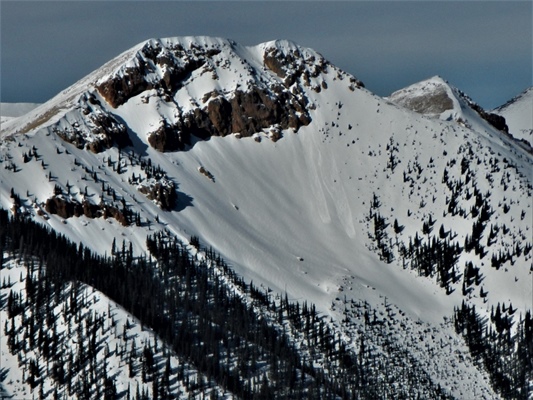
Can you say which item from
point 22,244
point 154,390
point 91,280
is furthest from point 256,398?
point 22,244

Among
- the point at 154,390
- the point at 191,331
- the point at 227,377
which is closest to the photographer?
the point at 154,390

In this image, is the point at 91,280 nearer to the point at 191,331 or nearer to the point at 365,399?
the point at 191,331

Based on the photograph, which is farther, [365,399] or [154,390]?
[365,399]

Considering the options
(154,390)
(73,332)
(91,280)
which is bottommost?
(154,390)

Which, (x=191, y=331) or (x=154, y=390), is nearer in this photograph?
(x=154, y=390)

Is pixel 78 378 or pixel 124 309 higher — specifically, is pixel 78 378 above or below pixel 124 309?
below

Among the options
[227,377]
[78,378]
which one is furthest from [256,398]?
[78,378]

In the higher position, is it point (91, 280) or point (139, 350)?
point (91, 280)

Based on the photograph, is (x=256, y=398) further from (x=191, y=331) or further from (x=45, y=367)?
(x=45, y=367)

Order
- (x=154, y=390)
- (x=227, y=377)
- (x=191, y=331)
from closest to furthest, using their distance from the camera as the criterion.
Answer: (x=154, y=390), (x=227, y=377), (x=191, y=331)
